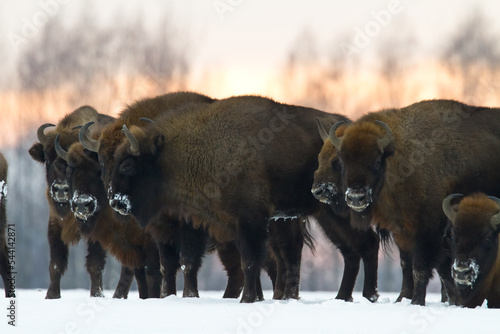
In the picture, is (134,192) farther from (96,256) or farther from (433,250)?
(433,250)

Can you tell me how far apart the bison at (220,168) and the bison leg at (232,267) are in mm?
921

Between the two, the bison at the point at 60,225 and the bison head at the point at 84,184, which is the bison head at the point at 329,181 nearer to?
the bison head at the point at 84,184

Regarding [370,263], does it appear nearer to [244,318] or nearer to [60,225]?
[244,318]

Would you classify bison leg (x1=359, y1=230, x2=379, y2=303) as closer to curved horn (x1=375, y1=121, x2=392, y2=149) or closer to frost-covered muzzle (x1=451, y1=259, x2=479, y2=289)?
curved horn (x1=375, y1=121, x2=392, y2=149)

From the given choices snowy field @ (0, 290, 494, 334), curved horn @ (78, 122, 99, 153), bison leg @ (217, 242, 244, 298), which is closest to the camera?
snowy field @ (0, 290, 494, 334)

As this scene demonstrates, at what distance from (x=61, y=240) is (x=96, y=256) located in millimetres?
629

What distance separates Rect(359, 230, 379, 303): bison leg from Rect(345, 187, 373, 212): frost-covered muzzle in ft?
5.07

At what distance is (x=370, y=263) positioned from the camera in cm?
1322

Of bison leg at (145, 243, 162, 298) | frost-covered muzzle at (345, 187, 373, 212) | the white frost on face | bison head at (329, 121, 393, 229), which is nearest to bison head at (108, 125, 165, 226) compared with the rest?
bison leg at (145, 243, 162, 298)

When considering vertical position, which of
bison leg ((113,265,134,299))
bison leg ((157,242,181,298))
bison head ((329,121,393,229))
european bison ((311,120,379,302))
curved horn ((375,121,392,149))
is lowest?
bison leg ((113,265,134,299))

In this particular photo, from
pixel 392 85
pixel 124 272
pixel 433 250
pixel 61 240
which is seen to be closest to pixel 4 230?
pixel 61 240

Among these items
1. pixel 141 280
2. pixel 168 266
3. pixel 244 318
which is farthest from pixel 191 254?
pixel 244 318

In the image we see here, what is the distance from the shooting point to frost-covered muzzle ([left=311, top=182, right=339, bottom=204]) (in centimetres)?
1223

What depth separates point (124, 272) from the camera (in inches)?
598
